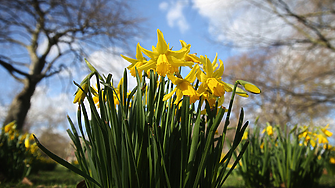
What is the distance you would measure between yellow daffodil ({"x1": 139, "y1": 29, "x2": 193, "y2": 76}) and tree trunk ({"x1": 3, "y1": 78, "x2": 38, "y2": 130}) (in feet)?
23.6

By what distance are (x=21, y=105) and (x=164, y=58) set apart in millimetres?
7500

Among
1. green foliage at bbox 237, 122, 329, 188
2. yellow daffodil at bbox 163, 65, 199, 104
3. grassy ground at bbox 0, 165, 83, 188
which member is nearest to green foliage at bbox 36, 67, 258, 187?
yellow daffodil at bbox 163, 65, 199, 104

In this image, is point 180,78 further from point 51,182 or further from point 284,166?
point 51,182

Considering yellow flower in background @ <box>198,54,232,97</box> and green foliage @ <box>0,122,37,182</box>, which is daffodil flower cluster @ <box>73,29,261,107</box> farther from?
green foliage @ <box>0,122,37,182</box>

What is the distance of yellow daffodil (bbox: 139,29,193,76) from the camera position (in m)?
0.75

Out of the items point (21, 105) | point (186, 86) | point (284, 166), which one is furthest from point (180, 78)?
point (21, 105)

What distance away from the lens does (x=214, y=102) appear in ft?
2.89

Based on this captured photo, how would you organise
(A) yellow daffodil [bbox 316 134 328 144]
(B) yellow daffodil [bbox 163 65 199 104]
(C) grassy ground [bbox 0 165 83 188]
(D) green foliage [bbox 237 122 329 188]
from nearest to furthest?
(B) yellow daffodil [bbox 163 65 199 104] → (D) green foliage [bbox 237 122 329 188] → (C) grassy ground [bbox 0 165 83 188] → (A) yellow daffodil [bbox 316 134 328 144]

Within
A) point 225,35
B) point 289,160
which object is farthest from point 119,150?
point 225,35

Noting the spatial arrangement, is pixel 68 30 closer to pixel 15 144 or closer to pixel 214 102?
pixel 15 144

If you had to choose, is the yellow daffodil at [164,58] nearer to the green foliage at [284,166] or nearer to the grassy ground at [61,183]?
the green foliage at [284,166]

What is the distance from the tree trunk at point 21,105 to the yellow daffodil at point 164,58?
7.21 metres

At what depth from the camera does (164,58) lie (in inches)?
30.1

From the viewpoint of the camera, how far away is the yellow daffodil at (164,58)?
75 centimetres
